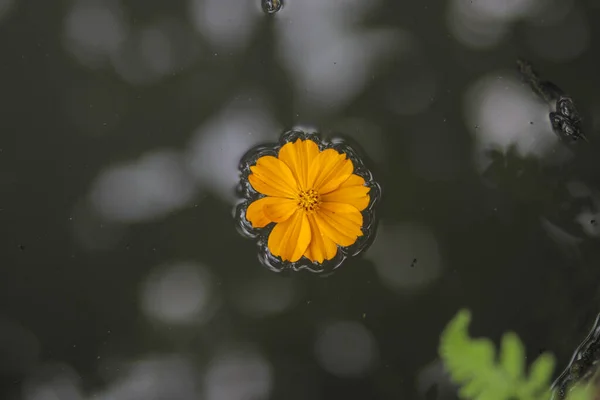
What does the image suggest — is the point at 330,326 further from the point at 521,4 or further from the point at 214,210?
the point at 521,4

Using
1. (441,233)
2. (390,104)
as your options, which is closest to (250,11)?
(390,104)

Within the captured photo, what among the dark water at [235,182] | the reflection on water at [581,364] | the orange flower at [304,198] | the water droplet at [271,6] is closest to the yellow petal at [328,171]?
the orange flower at [304,198]

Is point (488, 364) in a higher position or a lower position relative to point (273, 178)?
lower

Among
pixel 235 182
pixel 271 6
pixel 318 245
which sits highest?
pixel 271 6

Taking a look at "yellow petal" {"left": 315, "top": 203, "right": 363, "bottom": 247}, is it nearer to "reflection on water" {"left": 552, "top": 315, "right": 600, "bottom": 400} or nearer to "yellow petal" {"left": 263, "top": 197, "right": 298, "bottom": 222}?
"yellow petal" {"left": 263, "top": 197, "right": 298, "bottom": 222}

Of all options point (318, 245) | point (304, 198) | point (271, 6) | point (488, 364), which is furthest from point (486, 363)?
point (271, 6)

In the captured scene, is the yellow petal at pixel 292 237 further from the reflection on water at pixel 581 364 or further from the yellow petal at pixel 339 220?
the reflection on water at pixel 581 364

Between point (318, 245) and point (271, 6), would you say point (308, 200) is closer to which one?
point (318, 245)

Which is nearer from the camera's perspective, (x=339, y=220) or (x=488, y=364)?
(x=339, y=220)
